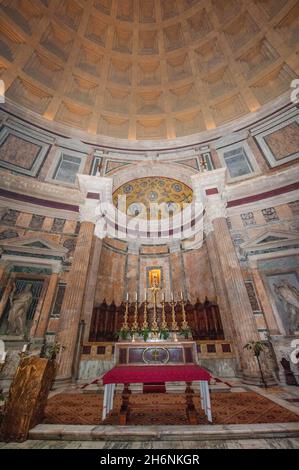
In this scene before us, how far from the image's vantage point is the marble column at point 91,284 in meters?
8.82

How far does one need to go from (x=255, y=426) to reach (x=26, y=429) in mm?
3377

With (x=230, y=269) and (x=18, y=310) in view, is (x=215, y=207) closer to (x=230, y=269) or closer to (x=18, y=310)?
(x=230, y=269)

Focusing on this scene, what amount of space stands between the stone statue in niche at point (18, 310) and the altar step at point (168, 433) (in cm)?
537

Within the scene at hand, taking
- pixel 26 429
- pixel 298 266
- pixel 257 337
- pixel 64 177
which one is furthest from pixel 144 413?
pixel 64 177

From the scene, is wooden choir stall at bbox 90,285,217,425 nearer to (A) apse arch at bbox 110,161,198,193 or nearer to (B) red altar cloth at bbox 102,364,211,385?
(B) red altar cloth at bbox 102,364,211,385

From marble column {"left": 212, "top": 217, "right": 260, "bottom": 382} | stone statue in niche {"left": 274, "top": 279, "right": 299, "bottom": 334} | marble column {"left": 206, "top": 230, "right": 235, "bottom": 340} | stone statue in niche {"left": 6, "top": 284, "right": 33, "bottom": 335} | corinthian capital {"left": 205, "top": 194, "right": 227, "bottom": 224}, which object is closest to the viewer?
marble column {"left": 212, "top": 217, "right": 260, "bottom": 382}

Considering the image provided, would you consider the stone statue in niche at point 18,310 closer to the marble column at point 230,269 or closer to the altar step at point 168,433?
the altar step at point 168,433

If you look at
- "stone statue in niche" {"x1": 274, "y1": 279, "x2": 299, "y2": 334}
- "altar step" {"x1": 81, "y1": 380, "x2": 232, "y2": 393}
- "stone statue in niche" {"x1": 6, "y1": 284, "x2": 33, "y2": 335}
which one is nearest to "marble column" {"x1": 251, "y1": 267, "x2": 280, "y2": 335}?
"stone statue in niche" {"x1": 274, "y1": 279, "x2": 299, "y2": 334}

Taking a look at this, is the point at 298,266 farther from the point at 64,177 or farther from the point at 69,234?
the point at 64,177

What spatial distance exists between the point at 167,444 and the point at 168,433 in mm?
161

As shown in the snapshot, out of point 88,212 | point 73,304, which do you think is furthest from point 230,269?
point 88,212

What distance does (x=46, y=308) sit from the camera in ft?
27.0

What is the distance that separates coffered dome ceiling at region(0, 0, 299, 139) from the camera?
13000mm

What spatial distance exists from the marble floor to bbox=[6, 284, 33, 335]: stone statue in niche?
5.39 meters
